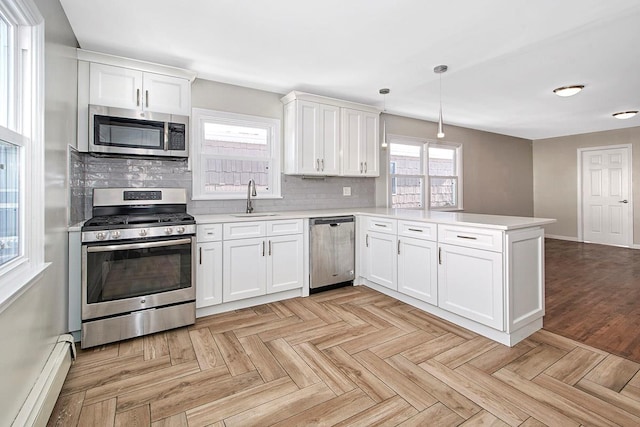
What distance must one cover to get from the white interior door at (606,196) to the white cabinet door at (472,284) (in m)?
5.86

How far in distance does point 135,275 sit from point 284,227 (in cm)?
136

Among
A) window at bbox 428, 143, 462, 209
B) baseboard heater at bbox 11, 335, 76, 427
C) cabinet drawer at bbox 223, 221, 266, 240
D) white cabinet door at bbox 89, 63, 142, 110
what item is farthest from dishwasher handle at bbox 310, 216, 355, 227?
window at bbox 428, 143, 462, 209

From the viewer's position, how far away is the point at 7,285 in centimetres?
134

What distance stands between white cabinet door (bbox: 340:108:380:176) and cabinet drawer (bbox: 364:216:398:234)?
768mm

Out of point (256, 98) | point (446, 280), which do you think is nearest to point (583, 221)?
point (446, 280)

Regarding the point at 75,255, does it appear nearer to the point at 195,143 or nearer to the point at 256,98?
the point at 195,143

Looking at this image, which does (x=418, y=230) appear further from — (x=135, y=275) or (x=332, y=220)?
(x=135, y=275)

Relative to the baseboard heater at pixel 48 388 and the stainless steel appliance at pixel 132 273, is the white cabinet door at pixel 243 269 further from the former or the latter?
the baseboard heater at pixel 48 388

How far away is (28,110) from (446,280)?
9.68ft

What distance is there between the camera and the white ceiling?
2.21 meters

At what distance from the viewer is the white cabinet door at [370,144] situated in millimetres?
4188

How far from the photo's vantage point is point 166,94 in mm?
2961

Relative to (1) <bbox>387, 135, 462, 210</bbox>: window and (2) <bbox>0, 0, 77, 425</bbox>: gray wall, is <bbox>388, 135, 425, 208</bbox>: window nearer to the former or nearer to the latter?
(1) <bbox>387, 135, 462, 210</bbox>: window

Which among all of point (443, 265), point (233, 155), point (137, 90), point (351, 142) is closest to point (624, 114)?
point (351, 142)
